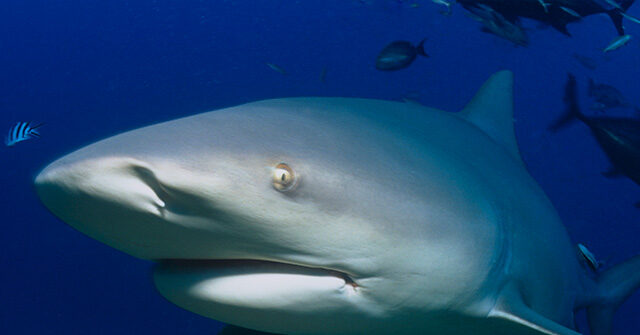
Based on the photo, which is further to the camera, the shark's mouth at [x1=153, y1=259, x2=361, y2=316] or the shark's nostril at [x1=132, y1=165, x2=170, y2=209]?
the shark's mouth at [x1=153, y1=259, x2=361, y2=316]

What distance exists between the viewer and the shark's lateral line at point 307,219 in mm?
1133

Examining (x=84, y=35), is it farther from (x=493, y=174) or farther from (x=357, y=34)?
(x=493, y=174)

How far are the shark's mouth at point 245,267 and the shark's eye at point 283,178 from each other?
0.81 ft

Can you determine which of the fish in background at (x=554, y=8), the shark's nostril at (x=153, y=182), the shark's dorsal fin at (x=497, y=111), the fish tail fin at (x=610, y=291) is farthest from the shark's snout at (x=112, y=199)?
the fish in background at (x=554, y=8)

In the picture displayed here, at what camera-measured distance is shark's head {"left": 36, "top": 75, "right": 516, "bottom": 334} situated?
3.69 ft

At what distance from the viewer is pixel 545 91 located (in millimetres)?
40156

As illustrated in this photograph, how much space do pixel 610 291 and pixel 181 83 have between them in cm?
2827

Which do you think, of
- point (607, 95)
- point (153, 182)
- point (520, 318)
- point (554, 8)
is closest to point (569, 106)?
point (554, 8)

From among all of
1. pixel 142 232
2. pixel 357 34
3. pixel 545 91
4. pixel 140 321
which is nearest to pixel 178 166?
pixel 142 232

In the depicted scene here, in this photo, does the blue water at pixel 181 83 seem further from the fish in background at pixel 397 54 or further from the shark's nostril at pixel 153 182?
the shark's nostril at pixel 153 182

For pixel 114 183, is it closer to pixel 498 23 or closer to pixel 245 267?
pixel 245 267

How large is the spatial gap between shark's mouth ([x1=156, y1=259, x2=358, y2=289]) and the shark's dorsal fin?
2065 mm

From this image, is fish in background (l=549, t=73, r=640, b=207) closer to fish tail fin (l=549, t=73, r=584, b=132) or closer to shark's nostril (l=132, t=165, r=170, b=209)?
Answer: fish tail fin (l=549, t=73, r=584, b=132)

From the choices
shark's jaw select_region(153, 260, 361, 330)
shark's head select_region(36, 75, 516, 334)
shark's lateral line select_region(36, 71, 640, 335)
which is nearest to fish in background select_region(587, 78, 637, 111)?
shark's lateral line select_region(36, 71, 640, 335)
